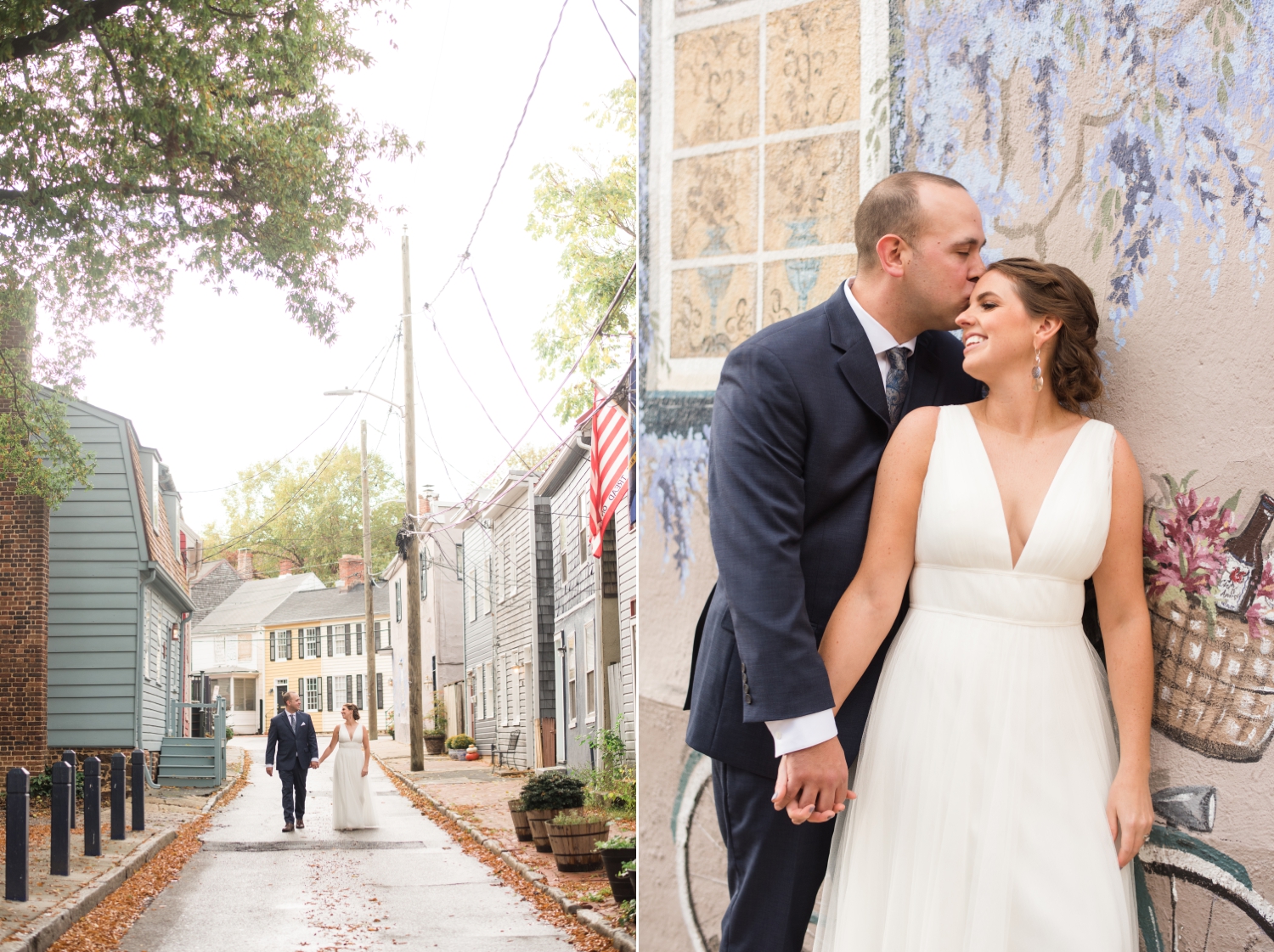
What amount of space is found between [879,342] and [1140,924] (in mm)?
1490

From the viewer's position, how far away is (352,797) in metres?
15.8

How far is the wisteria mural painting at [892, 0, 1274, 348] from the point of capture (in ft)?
9.80

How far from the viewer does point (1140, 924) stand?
2.84 metres

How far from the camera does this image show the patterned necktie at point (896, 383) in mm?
2840

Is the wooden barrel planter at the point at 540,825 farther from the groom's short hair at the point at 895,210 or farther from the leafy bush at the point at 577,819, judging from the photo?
the groom's short hair at the point at 895,210

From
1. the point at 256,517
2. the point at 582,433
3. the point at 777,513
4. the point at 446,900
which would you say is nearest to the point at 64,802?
the point at 446,900

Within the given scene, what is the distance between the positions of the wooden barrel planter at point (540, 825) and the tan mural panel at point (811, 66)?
369 inches

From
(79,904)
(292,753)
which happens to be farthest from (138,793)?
(79,904)

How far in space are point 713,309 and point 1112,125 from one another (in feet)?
3.98

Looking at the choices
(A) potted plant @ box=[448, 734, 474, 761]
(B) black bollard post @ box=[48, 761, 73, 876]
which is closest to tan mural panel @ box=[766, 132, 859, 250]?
(B) black bollard post @ box=[48, 761, 73, 876]

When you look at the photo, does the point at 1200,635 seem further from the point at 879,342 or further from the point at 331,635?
the point at 331,635

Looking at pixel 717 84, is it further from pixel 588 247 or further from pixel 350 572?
pixel 350 572

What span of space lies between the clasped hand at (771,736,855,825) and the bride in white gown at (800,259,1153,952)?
0.05ft

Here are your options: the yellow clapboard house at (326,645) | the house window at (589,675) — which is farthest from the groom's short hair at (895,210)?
the yellow clapboard house at (326,645)
